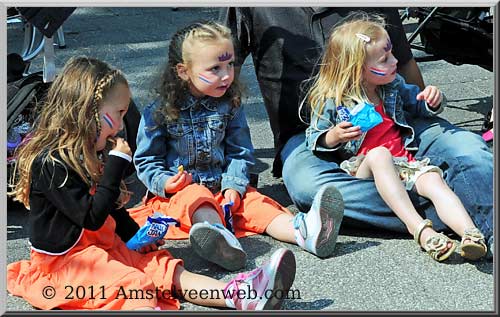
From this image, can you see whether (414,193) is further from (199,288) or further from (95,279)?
(95,279)

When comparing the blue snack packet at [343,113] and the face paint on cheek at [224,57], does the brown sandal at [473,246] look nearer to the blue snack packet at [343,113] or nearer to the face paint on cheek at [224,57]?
the blue snack packet at [343,113]

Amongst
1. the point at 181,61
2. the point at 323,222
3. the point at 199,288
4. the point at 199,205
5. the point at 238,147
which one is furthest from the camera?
the point at 238,147

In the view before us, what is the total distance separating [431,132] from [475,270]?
2.32ft

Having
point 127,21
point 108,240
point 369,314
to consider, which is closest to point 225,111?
point 108,240

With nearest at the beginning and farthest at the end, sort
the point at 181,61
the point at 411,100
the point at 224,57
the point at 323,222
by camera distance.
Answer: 1. the point at 323,222
2. the point at 224,57
3. the point at 181,61
4. the point at 411,100

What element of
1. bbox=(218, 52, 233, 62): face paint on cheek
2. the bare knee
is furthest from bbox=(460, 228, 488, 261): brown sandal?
bbox=(218, 52, 233, 62): face paint on cheek

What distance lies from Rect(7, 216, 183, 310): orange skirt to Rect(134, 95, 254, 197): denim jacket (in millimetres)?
507

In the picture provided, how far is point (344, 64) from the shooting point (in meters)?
3.32

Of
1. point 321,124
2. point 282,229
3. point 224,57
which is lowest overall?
point 282,229

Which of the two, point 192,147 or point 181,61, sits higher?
point 181,61

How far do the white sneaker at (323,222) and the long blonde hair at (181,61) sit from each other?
602 millimetres

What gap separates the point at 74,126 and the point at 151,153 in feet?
1.95

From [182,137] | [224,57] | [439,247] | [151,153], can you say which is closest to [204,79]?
[224,57]

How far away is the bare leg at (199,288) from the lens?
8.75ft
